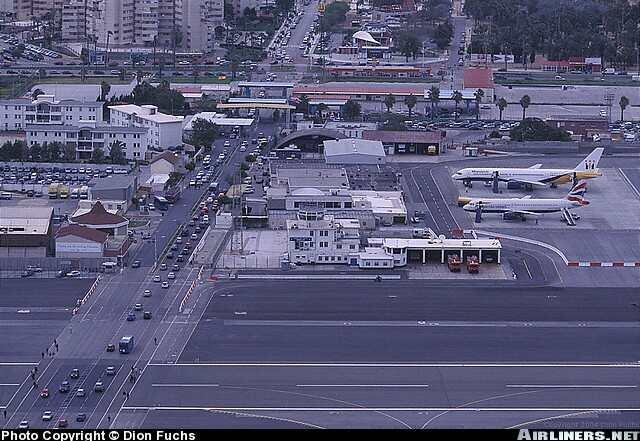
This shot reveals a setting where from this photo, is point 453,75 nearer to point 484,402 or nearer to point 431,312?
point 431,312

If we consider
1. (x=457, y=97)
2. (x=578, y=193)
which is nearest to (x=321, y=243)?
(x=578, y=193)

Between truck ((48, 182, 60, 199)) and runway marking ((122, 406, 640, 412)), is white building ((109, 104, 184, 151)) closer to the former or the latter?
truck ((48, 182, 60, 199))

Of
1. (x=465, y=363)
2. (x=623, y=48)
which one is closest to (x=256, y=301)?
(x=465, y=363)

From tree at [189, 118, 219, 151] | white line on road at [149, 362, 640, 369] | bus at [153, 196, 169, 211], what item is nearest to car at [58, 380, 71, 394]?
white line on road at [149, 362, 640, 369]

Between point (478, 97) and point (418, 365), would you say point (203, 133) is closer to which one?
point (478, 97)

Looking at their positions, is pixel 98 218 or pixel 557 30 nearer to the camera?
pixel 98 218

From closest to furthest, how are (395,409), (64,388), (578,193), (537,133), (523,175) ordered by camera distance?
1. (395,409)
2. (64,388)
3. (578,193)
4. (523,175)
5. (537,133)
